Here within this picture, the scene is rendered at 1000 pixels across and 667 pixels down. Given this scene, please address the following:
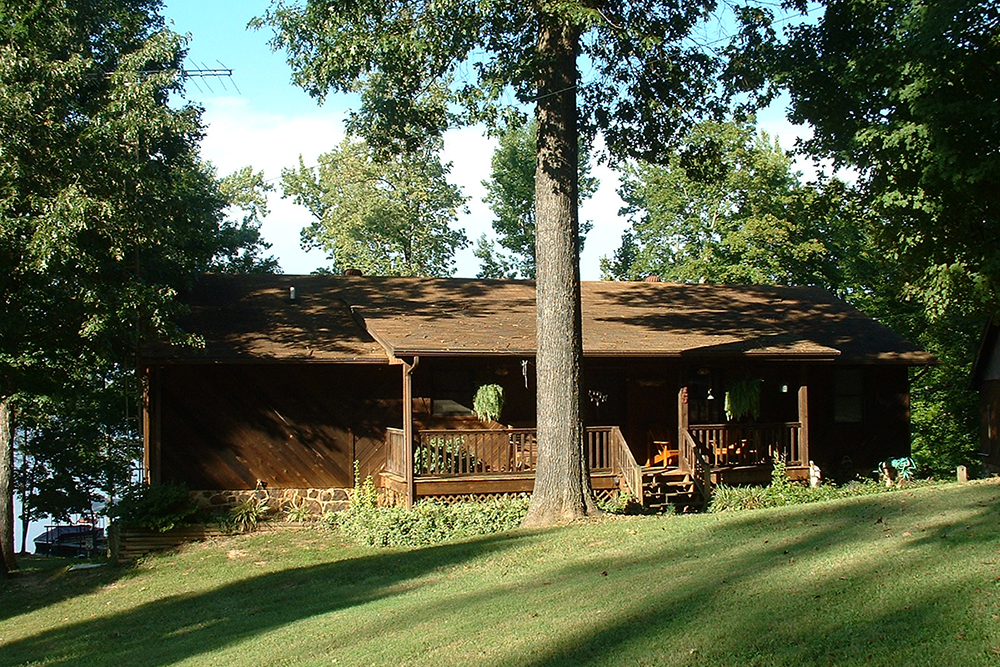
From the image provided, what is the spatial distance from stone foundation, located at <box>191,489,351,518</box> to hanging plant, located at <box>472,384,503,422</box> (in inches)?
119

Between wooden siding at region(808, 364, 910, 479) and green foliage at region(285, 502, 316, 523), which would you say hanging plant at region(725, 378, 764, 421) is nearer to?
wooden siding at region(808, 364, 910, 479)

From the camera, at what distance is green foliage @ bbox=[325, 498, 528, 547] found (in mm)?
16859

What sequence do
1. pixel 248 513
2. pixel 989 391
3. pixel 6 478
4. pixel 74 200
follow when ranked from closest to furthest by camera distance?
pixel 74 200 → pixel 248 513 → pixel 6 478 → pixel 989 391

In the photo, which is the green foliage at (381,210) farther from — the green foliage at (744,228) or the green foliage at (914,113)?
the green foliage at (914,113)

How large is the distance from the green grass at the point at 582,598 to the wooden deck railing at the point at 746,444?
4.57 metres

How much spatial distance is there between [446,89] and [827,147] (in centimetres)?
778

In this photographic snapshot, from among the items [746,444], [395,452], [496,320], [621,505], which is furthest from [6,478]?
[746,444]

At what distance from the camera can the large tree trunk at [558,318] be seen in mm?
16312

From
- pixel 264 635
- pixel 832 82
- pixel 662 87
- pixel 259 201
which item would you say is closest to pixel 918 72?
pixel 832 82

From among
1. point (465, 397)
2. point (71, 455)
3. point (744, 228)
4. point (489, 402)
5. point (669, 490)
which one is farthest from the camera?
point (744, 228)

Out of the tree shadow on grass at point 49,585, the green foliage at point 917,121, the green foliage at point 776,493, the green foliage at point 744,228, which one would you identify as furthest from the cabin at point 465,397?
the green foliage at point 744,228

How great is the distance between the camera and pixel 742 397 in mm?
20703

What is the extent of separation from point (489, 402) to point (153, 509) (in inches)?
252

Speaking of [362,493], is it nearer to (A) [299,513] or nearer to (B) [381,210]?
(A) [299,513]
